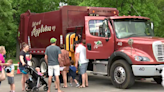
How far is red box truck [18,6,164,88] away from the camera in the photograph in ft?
30.6

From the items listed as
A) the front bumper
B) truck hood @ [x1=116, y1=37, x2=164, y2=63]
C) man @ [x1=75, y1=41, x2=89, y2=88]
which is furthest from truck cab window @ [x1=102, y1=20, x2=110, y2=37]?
Result: the front bumper

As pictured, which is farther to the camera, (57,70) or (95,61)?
(95,61)

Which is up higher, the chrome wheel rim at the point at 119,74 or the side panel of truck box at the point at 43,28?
the side panel of truck box at the point at 43,28

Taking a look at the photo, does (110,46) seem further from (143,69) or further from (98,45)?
(143,69)

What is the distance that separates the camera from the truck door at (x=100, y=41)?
10.5 m

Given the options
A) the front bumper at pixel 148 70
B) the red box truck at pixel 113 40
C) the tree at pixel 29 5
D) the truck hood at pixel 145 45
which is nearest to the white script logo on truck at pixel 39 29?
the red box truck at pixel 113 40

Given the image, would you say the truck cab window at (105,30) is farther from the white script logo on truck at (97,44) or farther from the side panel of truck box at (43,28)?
the side panel of truck box at (43,28)

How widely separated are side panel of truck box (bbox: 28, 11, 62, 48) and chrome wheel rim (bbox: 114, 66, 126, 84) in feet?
13.0

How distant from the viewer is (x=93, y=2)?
25375mm

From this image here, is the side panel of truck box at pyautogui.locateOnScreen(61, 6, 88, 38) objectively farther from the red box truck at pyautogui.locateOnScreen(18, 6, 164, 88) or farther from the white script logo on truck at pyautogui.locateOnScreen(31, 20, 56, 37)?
the white script logo on truck at pyautogui.locateOnScreen(31, 20, 56, 37)

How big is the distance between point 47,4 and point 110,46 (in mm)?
24889

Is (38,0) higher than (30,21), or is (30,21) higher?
(38,0)

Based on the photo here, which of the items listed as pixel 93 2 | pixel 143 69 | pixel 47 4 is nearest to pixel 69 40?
pixel 143 69

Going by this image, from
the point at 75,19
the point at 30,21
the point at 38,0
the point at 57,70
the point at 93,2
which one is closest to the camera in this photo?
the point at 57,70
